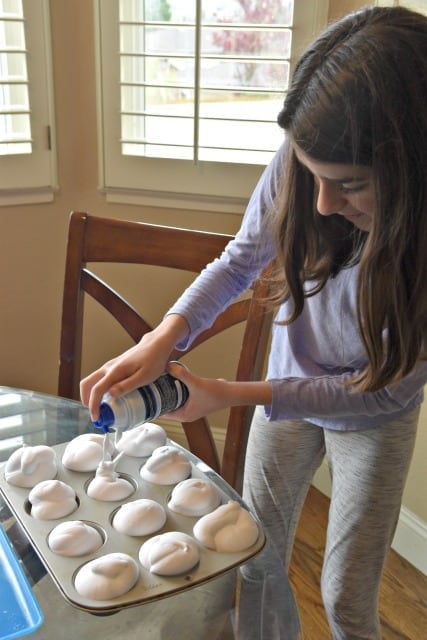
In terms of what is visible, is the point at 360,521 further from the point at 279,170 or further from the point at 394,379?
the point at 279,170

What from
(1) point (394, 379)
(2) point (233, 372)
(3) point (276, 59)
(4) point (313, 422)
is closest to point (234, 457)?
(4) point (313, 422)

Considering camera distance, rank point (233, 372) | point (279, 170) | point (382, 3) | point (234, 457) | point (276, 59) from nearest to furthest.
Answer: point (279, 170)
point (234, 457)
point (382, 3)
point (276, 59)
point (233, 372)

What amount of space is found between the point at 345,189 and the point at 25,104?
1162 millimetres

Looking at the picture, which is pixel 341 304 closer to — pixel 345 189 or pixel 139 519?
pixel 345 189

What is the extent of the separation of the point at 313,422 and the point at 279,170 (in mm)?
403

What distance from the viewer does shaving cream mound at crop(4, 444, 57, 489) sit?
846 millimetres

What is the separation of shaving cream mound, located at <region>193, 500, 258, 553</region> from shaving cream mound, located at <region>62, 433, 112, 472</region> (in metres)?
0.17

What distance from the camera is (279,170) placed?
99 centimetres

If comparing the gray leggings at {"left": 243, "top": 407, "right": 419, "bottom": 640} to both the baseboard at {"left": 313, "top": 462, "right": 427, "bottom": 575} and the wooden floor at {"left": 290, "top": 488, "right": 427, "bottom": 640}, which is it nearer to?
the wooden floor at {"left": 290, "top": 488, "right": 427, "bottom": 640}

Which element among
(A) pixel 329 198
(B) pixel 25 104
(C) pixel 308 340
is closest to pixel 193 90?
(B) pixel 25 104

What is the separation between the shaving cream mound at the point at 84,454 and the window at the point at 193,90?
0.98m

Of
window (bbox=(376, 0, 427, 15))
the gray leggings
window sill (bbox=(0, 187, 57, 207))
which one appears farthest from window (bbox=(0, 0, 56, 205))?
the gray leggings

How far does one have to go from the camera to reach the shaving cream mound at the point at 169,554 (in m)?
→ 0.72

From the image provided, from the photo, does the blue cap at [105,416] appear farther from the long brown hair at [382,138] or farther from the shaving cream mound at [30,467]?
the long brown hair at [382,138]
